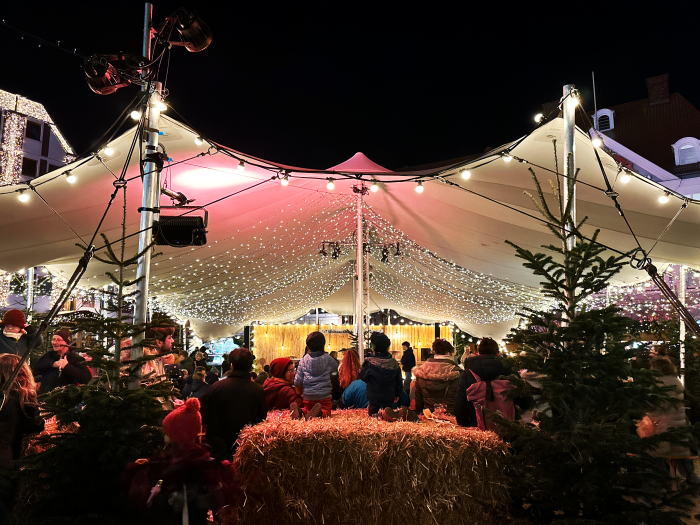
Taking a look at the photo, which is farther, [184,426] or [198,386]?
[198,386]

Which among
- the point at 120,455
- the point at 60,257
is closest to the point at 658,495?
the point at 120,455

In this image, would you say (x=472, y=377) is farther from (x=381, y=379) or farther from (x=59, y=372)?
(x=59, y=372)

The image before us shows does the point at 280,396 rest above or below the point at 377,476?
above

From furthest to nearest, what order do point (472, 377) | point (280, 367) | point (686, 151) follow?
point (686, 151)
point (280, 367)
point (472, 377)

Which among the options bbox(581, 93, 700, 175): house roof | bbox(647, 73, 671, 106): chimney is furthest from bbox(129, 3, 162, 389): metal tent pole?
bbox(647, 73, 671, 106): chimney

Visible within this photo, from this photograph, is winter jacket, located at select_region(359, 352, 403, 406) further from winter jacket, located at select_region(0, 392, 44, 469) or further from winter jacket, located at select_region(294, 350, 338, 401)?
winter jacket, located at select_region(0, 392, 44, 469)

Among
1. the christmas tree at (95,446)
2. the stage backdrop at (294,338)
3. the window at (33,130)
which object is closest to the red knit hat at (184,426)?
the christmas tree at (95,446)

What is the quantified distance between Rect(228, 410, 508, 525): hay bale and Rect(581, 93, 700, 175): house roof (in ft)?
68.7

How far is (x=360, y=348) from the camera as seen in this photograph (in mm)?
9031

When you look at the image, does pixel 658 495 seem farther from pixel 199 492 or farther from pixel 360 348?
pixel 360 348

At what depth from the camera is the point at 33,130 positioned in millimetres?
26062

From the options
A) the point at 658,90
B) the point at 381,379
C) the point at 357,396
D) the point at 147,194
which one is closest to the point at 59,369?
the point at 147,194

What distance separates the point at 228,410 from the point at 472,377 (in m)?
1.93

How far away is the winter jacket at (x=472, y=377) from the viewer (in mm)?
4000
